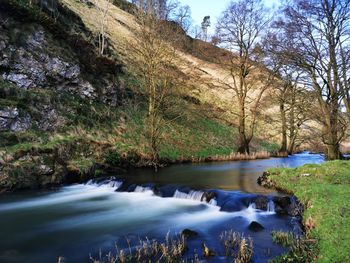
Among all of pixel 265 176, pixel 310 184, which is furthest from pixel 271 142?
pixel 310 184

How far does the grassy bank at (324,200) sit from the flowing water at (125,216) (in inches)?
31.0

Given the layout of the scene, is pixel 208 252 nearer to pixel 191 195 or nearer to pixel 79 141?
pixel 191 195

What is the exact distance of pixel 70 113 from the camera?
2111cm

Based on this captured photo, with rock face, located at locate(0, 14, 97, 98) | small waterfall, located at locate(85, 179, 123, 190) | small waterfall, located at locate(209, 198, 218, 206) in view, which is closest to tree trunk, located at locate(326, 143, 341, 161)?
small waterfall, located at locate(209, 198, 218, 206)

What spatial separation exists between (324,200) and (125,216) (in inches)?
248

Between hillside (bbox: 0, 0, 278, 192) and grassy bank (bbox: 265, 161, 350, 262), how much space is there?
1004 cm

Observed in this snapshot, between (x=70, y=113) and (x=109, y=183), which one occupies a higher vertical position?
(x=70, y=113)

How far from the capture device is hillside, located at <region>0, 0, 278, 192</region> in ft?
53.3

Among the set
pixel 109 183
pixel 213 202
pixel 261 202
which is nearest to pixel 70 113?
pixel 109 183

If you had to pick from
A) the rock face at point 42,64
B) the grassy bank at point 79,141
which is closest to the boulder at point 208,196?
the grassy bank at point 79,141

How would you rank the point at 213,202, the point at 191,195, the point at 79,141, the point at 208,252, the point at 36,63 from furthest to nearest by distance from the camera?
the point at 36,63
the point at 79,141
the point at 191,195
the point at 213,202
the point at 208,252

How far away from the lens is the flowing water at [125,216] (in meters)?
8.02

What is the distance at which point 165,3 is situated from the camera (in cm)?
2403

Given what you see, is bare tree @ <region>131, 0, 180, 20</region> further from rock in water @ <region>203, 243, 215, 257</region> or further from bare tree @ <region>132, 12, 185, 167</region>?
rock in water @ <region>203, 243, 215, 257</region>
